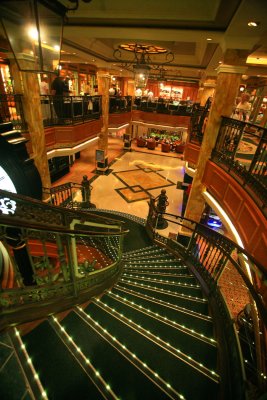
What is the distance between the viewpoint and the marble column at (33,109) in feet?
19.3

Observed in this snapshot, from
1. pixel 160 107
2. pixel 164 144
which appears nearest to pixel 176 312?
pixel 160 107

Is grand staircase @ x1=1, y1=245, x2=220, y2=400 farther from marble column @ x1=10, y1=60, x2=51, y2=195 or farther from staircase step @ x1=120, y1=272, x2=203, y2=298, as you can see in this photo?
marble column @ x1=10, y1=60, x2=51, y2=195

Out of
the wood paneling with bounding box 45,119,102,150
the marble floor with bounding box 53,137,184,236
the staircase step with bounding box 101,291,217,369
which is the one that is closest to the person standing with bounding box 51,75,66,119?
the wood paneling with bounding box 45,119,102,150

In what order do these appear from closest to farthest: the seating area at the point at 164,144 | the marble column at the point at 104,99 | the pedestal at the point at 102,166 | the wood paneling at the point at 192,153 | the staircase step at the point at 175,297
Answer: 1. the staircase step at the point at 175,297
2. the wood paneling at the point at 192,153
3. the marble column at the point at 104,99
4. the pedestal at the point at 102,166
5. the seating area at the point at 164,144

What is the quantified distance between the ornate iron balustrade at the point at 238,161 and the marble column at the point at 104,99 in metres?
7.71

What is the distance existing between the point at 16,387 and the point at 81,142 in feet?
29.7

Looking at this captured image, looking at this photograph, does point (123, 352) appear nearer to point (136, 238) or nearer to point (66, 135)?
point (136, 238)

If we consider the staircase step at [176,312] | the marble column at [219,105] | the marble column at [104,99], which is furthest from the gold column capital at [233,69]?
the marble column at [104,99]

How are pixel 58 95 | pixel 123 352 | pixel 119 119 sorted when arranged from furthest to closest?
pixel 119 119 < pixel 58 95 < pixel 123 352

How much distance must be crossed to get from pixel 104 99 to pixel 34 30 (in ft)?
32.7

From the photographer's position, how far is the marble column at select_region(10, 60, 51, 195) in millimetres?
5879

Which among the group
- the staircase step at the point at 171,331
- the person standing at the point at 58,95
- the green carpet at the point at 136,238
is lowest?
the green carpet at the point at 136,238

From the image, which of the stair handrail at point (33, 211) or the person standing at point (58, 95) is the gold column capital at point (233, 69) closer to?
the stair handrail at point (33, 211)

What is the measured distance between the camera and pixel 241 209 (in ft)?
12.6
